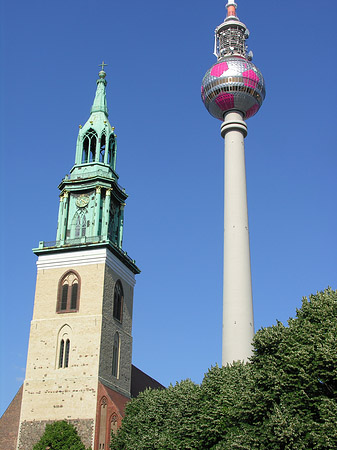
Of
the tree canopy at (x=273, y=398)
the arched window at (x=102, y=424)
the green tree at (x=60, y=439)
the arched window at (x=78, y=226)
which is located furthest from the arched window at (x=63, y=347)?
the tree canopy at (x=273, y=398)

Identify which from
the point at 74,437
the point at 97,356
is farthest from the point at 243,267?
the point at 74,437

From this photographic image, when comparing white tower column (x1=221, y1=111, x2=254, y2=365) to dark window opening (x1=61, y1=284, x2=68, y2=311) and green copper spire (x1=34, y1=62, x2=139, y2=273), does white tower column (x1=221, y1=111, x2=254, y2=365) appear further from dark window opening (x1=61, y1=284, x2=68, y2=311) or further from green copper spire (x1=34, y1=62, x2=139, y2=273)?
dark window opening (x1=61, y1=284, x2=68, y2=311)

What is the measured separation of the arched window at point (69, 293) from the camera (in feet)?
167

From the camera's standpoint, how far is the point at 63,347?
4956 cm

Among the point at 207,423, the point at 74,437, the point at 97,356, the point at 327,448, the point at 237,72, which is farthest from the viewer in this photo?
the point at 237,72

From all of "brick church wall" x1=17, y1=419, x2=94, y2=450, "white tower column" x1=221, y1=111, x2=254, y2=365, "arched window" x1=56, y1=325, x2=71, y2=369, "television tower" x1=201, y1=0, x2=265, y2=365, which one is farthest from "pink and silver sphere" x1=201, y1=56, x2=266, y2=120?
"brick church wall" x1=17, y1=419, x2=94, y2=450

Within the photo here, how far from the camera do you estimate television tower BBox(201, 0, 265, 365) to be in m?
52.8

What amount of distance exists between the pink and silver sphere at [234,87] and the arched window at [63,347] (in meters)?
28.9

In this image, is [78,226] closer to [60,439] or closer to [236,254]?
[236,254]

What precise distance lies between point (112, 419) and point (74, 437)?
10.7 ft

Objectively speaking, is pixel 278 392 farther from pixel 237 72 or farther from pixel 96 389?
pixel 237 72

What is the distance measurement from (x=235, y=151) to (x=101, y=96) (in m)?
15.1

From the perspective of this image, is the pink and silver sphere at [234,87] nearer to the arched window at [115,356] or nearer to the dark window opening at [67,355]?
the arched window at [115,356]

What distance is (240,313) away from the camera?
5303 cm
